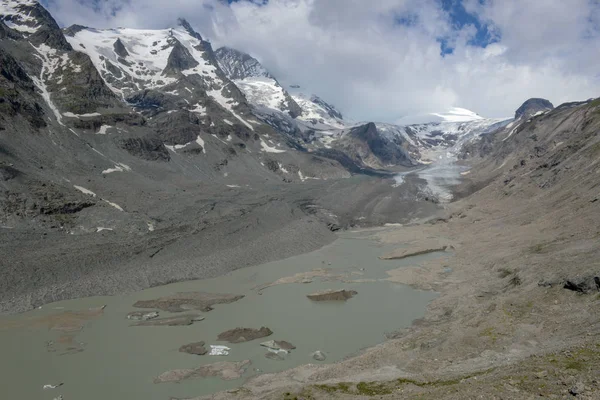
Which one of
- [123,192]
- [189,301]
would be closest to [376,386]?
[189,301]

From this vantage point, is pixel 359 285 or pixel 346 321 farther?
pixel 359 285

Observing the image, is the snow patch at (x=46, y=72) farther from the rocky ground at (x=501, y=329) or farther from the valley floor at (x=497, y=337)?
the valley floor at (x=497, y=337)

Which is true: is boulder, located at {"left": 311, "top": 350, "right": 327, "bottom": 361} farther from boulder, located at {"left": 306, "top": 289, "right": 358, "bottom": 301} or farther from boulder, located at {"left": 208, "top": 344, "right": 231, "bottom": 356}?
boulder, located at {"left": 306, "top": 289, "right": 358, "bottom": 301}

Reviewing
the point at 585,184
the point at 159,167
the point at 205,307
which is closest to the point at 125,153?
the point at 159,167

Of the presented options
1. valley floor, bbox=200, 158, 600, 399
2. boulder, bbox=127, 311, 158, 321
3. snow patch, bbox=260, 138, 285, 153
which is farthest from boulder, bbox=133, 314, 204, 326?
snow patch, bbox=260, 138, 285, 153

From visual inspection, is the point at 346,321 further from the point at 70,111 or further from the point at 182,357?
the point at 70,111

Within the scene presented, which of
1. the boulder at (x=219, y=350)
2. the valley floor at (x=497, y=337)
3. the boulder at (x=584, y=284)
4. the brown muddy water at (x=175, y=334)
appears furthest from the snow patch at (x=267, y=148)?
the boulder at (x=584, y=284)

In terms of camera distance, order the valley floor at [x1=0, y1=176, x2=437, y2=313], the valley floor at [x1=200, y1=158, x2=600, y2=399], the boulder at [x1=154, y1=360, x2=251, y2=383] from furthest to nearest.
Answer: the valley floor at [x1=0, y1=176, x2=437, y2=313], the boulder at [x1=154, y1=360, x2=251, y2=383], the valley floor at [x1=200, y1=158, x2=600, y2=399]

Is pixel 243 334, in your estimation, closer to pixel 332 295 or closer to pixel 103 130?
pixel 332 295
